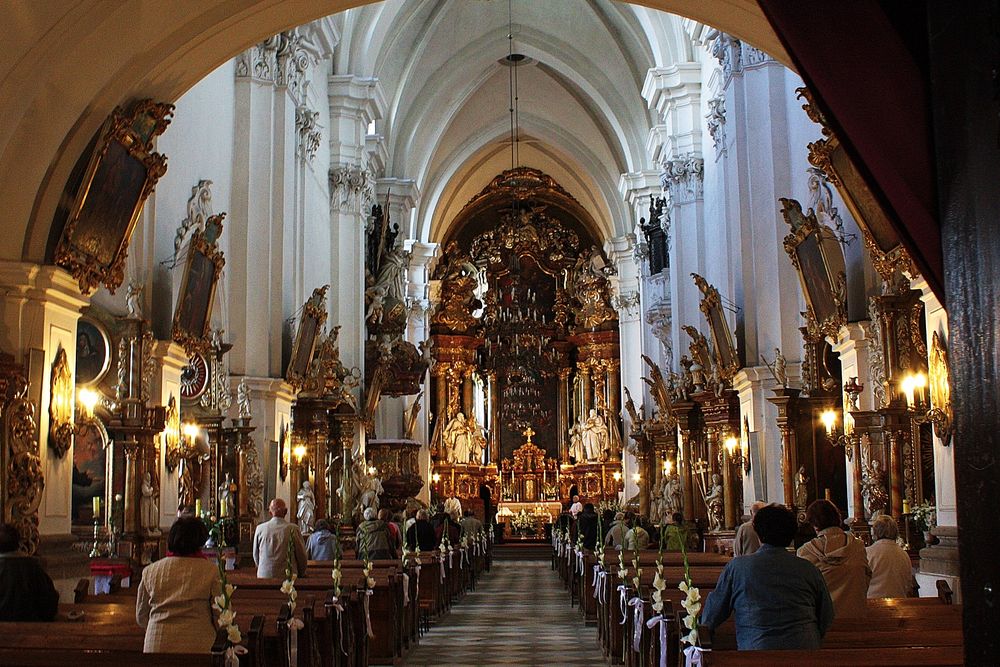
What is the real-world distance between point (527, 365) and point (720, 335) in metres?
19.7

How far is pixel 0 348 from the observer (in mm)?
8844

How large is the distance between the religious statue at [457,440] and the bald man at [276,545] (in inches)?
1085

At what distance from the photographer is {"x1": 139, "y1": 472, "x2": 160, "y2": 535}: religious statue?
11258 millimetres

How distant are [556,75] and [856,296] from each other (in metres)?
20.9

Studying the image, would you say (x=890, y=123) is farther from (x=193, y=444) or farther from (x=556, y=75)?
(x=556, y=75)

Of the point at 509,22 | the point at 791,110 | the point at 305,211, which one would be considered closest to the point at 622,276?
the point at 509,22

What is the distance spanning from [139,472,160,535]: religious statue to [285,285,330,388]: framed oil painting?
219 inches

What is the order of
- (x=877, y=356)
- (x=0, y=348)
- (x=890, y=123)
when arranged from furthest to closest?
(x=877, y=356) → (x=0, y=348) → (x=890, y=123)

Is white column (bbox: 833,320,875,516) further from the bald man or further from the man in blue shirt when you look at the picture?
the man in blue shirt

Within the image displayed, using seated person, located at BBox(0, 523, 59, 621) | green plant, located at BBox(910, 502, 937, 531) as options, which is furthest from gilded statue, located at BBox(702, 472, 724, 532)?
seated person, located at BBox(0, 523, 59, 621)

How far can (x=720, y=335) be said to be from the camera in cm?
1631

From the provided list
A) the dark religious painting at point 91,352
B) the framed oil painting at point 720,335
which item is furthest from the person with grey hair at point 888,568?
the framed oil painting at point 720,335

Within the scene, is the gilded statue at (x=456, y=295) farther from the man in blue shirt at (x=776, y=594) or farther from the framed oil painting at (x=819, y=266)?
the man in blue shirt at (x=776, y=594)

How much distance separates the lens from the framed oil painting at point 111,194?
9.38 metres
